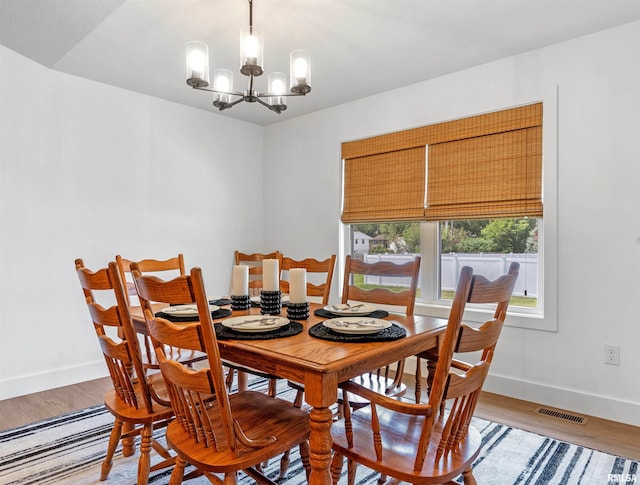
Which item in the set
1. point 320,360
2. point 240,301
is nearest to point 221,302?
point 240,301

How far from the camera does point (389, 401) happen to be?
1.24 m

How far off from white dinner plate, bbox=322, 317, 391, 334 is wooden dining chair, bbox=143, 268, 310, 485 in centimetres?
36

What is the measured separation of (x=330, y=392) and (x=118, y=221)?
9.52 feet

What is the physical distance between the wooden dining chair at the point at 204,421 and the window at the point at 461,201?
2.11m

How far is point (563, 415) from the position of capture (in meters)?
2.61

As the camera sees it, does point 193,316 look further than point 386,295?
No

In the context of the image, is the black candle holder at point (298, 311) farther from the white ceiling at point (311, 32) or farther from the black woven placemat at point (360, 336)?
the white ceiling at point (311, 32)

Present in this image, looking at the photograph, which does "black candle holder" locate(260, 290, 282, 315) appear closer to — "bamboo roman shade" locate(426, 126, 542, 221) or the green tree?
"bamboo roman shade" locate(426, 126, 542, 221)

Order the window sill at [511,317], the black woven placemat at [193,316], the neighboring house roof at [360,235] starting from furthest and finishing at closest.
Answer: the neighboring house roof at [360,235] < the window sill at [511,317] < the black woven placemat at [193,316]

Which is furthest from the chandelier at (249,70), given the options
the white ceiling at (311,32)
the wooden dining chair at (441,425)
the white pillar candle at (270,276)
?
the wooden dining chair at (441,425)

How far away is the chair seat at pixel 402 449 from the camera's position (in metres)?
1.22

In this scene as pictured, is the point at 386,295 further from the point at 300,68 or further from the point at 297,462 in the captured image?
the point at 300,68

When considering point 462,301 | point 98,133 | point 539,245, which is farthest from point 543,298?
point 98,133

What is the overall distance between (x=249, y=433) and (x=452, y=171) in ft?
8.09
